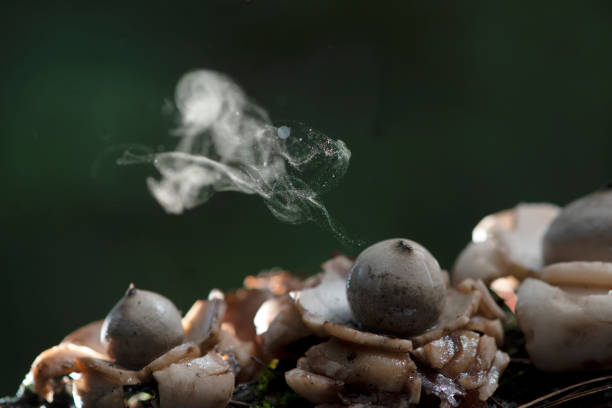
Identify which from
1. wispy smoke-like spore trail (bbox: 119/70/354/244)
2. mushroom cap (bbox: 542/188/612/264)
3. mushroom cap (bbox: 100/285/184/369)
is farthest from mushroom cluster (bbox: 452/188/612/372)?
mushroom cap (bbox: 100/285/184/369)

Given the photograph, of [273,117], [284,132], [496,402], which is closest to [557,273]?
[496,402]

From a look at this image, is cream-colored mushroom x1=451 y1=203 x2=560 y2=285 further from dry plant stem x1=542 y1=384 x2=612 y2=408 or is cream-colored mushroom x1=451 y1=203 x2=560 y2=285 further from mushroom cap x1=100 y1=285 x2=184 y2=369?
mushroom cap x1=100 y1=285 x2=184 y2=369

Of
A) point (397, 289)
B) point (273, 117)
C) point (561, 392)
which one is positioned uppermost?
point (273, 117)

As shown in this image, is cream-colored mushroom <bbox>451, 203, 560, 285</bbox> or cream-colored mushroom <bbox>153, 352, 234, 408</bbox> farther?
cream-colored mushroom <bbox>451, 203, 560, 285</bbox>

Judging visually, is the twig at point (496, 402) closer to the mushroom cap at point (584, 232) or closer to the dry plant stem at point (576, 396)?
the dry plant stem at point (576, 396)

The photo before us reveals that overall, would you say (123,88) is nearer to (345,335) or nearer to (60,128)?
(60,128)

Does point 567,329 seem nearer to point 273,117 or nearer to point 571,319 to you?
point 571,319

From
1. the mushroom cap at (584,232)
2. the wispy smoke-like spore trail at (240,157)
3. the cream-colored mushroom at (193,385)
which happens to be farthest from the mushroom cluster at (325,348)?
the mushroom cap at (584,232)
